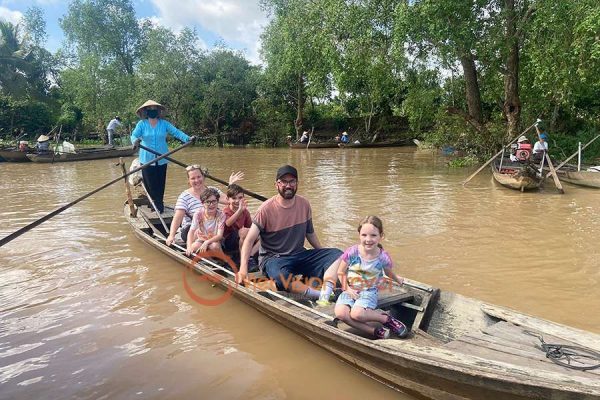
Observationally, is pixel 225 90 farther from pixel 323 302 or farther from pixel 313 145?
pixel 323 302

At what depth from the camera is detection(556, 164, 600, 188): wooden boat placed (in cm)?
1016

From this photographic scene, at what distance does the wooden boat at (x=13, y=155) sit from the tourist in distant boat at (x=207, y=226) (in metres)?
17.3

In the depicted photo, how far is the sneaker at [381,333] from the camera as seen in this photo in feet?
10.2

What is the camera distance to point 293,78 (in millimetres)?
29578

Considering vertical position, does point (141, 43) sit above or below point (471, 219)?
above

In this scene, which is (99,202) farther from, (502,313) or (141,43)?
(141,43)

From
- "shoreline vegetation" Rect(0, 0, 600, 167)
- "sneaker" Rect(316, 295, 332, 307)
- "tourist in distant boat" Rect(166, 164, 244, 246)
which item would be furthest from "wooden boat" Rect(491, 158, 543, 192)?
"sneaker" Rect(316, 295, 332, 307)

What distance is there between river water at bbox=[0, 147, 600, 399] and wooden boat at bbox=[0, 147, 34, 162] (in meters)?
10.3

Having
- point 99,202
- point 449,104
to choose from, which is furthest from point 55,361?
point 449,104

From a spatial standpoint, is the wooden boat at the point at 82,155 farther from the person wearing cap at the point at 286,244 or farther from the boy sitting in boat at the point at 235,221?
the person wearing cap at the point at 286,244

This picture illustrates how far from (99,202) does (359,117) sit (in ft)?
76.0

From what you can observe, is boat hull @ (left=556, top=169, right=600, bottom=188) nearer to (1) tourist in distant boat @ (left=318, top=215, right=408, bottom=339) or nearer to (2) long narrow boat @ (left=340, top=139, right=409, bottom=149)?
(1) tourist in distant boat @ (left=318, top=215, right=408, bottom=339)

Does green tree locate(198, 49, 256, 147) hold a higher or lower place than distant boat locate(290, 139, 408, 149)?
higher

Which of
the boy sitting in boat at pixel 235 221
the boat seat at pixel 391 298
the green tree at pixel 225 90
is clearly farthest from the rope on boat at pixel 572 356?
the green tree at pixel 225 90
